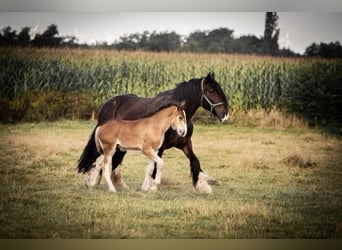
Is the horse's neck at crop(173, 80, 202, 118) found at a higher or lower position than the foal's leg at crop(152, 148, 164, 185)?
higher

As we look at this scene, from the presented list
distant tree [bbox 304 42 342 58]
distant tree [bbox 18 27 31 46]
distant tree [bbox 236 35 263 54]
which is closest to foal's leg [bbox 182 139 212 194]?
distant tree [bbox 236 35 263 54]

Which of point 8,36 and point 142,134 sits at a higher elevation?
point 8,36

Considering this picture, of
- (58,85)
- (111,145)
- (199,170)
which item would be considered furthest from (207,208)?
(58,85)

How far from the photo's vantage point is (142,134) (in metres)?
6.48

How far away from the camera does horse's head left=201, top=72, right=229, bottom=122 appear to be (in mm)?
6543

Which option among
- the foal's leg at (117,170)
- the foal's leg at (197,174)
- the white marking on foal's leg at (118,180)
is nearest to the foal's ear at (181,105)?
the foal's leg at (197,174)

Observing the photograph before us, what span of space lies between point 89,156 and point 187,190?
75 centimetres

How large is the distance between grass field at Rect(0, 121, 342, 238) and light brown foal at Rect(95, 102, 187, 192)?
7cm

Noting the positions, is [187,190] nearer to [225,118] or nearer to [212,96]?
[225,118]

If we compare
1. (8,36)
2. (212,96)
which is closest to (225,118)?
(212,96)

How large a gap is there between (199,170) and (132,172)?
0.48 metres

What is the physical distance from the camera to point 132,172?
257 inches

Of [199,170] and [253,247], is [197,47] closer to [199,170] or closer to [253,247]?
[199,170]

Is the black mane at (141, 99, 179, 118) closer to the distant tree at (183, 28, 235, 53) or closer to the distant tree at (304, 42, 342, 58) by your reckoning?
the distant tree at (183, 28, 235, 53)
